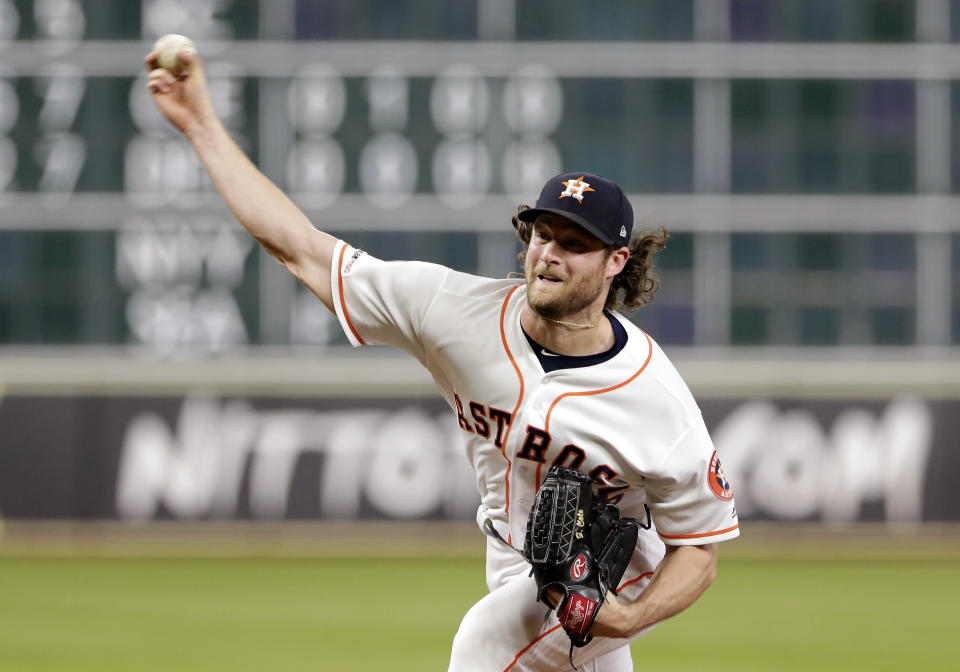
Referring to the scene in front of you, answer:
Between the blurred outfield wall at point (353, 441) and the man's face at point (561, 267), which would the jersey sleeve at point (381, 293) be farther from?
the blurred outfield wall at point (353, 441)

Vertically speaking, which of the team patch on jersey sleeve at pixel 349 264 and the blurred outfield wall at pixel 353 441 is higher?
the team patch on jersey sleeve at pixel 349 264

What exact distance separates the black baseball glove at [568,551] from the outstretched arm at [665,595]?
5cm

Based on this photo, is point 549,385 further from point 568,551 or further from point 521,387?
point 568,551

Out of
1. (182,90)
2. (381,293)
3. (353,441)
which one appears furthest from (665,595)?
(353,441)

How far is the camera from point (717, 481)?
3.69 metres

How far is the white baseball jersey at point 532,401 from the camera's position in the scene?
3615mm

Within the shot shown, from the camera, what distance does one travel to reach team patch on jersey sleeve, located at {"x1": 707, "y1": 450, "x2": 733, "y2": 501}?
3.67 metres

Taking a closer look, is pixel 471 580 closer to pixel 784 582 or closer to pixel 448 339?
pixel 784 582

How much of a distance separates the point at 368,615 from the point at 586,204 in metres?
5.42

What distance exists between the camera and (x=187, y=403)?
11.9 metres

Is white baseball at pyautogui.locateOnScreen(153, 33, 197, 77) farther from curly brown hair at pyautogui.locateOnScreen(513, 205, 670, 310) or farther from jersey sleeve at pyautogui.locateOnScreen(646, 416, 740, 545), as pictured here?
jersey sleeve at pyautogui.locateOnScreen(646, 416, 740, 545)

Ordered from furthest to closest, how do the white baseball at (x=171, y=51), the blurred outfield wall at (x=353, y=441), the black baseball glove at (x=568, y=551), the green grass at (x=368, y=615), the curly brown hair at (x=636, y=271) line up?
the blurred outfield wall at (x=353, y=441)
the green grass at (x=368, y=615)
the curly brown hair at (x=636, y=271)
the white baseball at (x=171, y=51)
the black baseball glove at (x=568, y=551)

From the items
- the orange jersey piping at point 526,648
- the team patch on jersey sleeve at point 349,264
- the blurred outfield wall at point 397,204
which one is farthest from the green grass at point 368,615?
the team patch on jersey sleeve at point 349,264

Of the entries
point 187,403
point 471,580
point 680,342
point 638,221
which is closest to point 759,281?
point 680,342
